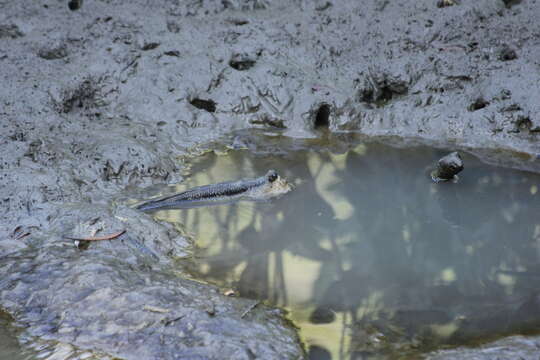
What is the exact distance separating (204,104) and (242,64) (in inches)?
23.5

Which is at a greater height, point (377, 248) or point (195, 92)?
point (195, 92)

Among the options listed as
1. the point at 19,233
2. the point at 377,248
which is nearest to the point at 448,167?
the point at 377,248

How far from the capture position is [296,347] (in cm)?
263

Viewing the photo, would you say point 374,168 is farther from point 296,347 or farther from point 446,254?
point 296,347

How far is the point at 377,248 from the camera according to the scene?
3.48 metres

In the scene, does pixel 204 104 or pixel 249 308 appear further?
pixel 204 104

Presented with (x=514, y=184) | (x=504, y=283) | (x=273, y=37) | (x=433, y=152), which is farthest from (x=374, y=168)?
(x=273, y=37)

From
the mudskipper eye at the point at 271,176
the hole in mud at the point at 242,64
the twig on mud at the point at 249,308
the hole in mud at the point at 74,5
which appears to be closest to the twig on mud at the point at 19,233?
the twig on mud at the point at 249,308

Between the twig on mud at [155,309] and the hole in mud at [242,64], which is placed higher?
the hole in mud at [242,64]

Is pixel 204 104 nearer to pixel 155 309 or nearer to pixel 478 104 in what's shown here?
pixel 478 104

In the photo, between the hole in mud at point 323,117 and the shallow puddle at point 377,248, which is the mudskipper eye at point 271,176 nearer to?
the shallow puddle at point 377,248

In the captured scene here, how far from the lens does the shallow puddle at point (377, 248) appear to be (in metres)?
2.88

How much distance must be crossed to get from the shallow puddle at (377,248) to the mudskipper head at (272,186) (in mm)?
82

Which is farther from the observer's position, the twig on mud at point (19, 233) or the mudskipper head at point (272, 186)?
the mudskipper head at point (272, 186)
